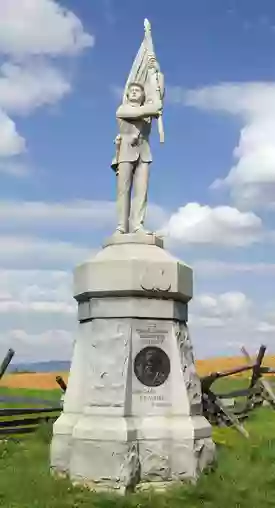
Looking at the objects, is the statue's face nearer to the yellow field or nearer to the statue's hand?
the statue's hand

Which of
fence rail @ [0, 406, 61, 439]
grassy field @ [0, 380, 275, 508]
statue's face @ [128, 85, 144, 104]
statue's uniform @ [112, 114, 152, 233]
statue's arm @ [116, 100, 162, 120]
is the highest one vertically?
statue's face @ [128, 85, 144, 104]

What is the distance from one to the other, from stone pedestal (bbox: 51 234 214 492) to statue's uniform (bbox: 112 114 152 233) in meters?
0.63

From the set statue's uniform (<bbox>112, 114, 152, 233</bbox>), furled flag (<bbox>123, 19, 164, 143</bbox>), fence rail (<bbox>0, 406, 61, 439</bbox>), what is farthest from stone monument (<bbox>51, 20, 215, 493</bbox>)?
fence rail (<bbox>0, 406, 61, 439</bbox>)

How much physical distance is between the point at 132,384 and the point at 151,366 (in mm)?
334

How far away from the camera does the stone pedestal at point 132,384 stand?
28.3ft

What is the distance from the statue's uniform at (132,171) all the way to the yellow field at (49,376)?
16.5 meters

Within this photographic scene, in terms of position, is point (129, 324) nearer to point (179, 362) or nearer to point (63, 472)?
point (179, 362)

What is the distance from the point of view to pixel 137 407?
8.95m

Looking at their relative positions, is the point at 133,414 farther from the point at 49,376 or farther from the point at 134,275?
the point at 49,376

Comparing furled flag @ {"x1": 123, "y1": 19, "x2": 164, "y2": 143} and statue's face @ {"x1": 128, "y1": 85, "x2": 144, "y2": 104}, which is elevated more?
furled flag @ {"x1": 123, "y1": 19, "x2": 164, "y2": 143}

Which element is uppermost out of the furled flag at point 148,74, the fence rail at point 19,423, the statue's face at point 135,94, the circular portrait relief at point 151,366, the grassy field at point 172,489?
the furled flag at point 148,74

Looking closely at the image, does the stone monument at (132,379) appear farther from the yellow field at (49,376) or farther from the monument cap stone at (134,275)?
the yellow field at (49,376)

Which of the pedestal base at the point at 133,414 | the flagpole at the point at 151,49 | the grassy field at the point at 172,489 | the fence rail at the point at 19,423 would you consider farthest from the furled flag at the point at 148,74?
the fence rail at the point at 19,423

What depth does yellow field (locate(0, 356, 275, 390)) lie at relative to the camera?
2614 cm
